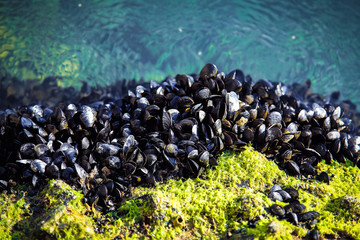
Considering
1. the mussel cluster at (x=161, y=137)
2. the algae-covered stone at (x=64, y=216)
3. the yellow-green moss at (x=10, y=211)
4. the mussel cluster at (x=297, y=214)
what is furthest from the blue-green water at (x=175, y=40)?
the mussel cluster at (x=297, y=214)

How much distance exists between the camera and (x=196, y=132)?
136 inches

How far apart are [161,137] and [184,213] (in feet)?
3.37

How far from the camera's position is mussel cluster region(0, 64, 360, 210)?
320cm

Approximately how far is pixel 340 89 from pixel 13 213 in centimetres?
680

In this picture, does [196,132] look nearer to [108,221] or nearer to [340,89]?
[108,221]

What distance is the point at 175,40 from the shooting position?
7266 mm

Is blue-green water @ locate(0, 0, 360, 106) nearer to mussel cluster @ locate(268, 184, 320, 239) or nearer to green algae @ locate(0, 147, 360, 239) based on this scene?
green algae @ locate(0, 147, 360, 239)

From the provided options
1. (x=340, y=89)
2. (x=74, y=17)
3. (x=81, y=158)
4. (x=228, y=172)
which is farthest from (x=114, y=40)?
(x=340, y=89)

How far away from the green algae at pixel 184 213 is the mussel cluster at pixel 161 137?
172 mm

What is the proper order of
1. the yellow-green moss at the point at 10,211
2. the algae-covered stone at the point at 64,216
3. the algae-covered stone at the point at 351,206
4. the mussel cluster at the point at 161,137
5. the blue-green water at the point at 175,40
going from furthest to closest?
the blue-green water at the point at 175,40, the mussel cluster at the point at 161,137, the algae-covered stone at the point at 351,206, the yellow-green moss at the point at 10,211, the algae-covered stone at the point at 64,216

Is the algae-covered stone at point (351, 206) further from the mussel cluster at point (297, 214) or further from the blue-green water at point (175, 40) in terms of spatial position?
the blue-green water at point (175, 40)

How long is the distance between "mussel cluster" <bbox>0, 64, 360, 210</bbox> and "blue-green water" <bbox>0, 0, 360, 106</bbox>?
248 centimetres

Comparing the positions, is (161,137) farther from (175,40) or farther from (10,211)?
(175,40)

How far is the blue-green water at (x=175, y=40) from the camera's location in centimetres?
630
